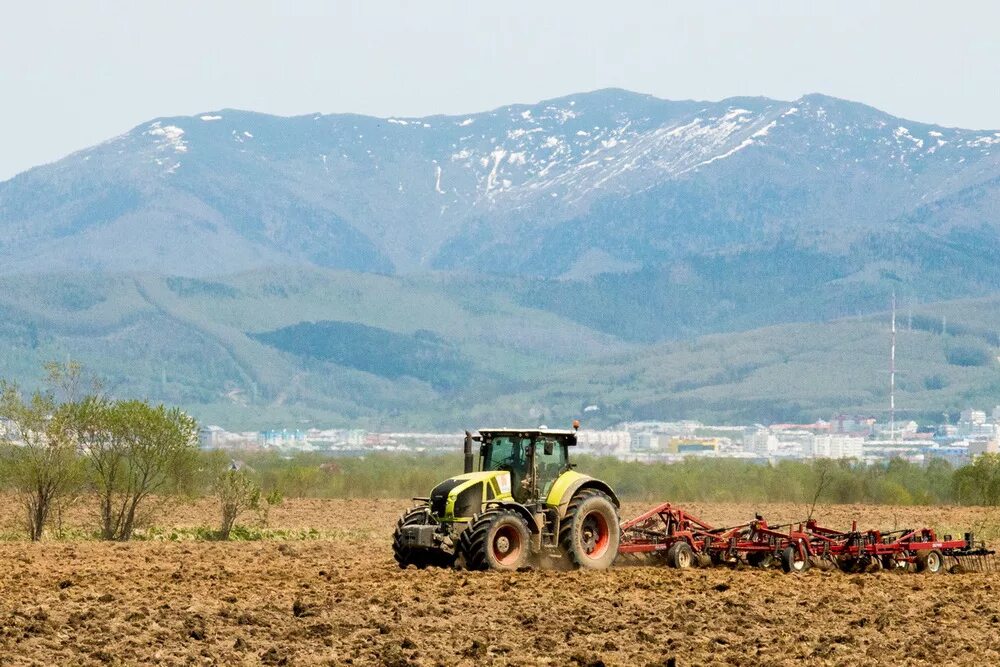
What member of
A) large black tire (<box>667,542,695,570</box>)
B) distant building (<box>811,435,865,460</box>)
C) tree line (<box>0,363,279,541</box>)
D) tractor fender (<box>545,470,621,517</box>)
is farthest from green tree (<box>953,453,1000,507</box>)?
distant building (<box>811,435,865,460</box>)

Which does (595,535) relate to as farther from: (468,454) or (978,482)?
(978,482)

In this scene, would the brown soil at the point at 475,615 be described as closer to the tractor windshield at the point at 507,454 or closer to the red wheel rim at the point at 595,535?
the red wheel rim at the point at 595,535

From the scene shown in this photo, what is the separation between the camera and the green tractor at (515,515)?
2867 centimetres

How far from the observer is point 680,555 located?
2998 centimetres

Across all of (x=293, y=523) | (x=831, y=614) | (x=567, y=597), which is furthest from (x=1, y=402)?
(x=831, y=614)

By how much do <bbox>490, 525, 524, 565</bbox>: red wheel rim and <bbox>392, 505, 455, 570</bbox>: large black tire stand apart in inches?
32.9

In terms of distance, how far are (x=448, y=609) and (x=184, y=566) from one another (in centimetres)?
674

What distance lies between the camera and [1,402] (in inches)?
1512

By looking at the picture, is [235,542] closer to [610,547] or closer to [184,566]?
[184,566]

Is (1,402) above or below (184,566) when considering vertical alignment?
above

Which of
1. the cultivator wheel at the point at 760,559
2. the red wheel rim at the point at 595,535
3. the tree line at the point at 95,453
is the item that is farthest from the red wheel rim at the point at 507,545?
the tree line at the point at 95,453

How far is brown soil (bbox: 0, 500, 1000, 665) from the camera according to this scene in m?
21.9

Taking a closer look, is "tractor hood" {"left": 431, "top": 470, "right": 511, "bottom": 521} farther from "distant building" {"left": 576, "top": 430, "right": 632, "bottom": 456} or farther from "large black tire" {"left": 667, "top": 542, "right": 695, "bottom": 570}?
"distant building" {"left": 576, "top": 430, "right": 632, "bottom": 456}

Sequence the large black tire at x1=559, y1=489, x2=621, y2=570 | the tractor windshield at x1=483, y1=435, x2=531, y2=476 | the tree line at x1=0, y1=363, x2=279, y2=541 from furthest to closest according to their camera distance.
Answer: the tree line at x1=0, y1=363, x2=279, y2=541, the tractor windshield at x1=483, y1=435, x2=531, y2=476, the large black tire at x1=559, y1=489, x2=621, y2=570
